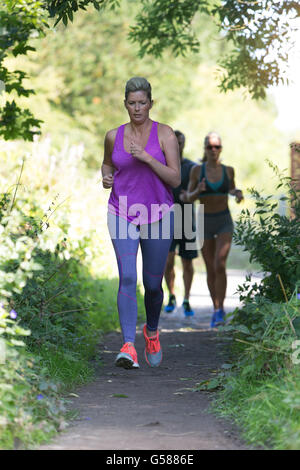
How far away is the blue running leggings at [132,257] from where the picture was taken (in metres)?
5.77

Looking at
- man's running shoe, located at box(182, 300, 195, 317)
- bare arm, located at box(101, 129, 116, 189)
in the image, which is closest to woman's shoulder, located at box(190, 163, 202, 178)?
man's running shoe, located at box(182, 300, 195, 317)

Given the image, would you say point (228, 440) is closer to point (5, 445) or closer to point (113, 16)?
point (5, 445)

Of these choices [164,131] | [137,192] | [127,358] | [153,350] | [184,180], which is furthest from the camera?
[184,180]

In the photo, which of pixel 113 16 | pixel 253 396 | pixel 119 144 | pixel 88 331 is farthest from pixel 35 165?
pixel 113 16

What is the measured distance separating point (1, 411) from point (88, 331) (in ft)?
11.6

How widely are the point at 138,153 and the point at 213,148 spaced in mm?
3569

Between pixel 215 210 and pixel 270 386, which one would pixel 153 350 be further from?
pixel 215 210

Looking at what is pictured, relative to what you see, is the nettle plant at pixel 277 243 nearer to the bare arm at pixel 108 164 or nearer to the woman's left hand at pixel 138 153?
the woman's left hand at pixel 138 153

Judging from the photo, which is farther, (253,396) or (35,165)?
(35,165)

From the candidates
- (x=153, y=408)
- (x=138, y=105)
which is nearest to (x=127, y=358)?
(x=153, y=408)

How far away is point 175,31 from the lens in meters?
8.22

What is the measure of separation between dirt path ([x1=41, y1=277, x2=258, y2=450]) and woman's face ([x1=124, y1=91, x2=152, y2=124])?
6.40 feet

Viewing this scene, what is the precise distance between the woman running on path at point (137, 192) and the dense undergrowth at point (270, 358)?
67cm

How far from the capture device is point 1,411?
3699mm
